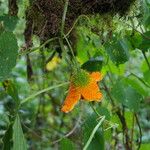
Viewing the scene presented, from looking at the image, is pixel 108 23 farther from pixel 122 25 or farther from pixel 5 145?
pixel 5 145

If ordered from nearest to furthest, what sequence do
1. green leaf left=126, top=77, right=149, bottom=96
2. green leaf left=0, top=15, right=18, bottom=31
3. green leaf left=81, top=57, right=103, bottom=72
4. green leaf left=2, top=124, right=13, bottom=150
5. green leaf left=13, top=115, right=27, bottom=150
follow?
green leaf left=13, top=115, right=27, bottom=150
green leaf left=2, top=124, right=13, bottom=150
green leaf left=0, top=15, right=18, bottom=31
green leaf left=81, top=57, right=103, bottom=72
green leaf left=126, top=77, right=149, bottom=96

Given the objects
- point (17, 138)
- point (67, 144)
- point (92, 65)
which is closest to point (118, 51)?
point (92, 65)

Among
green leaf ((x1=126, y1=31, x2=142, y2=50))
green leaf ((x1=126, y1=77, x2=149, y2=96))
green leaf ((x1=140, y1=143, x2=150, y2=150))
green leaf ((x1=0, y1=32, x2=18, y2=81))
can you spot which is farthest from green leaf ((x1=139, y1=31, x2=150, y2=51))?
green leaf ((x1=0, y1=32, x2=18, y2=81))

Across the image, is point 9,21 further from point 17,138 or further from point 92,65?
point 17,138

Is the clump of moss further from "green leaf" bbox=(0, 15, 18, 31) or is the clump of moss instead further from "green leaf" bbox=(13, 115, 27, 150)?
"green leaf" bbox=(13, 115, 27, 150)

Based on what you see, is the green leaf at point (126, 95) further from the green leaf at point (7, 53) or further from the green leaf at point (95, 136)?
the green leaf at point (7, 53)

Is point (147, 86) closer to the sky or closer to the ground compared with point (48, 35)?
closer to the ground

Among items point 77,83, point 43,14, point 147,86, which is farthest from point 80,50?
point 77,83

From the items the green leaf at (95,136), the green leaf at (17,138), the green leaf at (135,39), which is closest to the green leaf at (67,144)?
the green leaf at (95,136)
